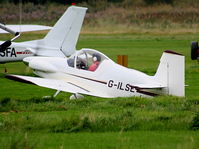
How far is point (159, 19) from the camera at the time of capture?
196 feet

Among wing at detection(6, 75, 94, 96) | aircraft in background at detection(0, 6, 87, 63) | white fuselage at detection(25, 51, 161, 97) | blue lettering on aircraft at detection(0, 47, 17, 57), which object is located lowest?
blue lettering on aircraft at detection(0, 47, 17, 57)

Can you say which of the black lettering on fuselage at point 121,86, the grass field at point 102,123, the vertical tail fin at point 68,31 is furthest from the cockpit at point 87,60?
the vertical tail fin at point 68,31

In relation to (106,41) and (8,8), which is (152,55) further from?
(8,8)

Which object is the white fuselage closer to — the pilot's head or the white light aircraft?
the white light aircraft

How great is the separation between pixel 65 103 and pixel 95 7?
49524 millimetres

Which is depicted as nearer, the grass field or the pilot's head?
the grass field

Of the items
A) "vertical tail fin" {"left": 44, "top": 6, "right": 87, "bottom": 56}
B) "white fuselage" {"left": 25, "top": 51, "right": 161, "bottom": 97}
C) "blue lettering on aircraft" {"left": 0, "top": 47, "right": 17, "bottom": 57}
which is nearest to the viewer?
"white fuselage" {"left": 25, "top": 51, "right": 161, "bottom": 97}

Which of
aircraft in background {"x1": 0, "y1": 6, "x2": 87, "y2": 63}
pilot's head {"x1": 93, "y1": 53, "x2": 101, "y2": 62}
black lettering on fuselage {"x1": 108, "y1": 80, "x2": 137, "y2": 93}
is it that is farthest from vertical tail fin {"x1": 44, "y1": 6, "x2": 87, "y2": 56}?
black lettering on fuselage {"x1": 108, "y1": 80, "x2": 137, "y2": 93}

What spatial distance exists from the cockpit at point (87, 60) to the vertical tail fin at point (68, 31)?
873 cm

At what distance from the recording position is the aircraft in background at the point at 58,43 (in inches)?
1049

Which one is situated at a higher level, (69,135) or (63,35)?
(69,135)

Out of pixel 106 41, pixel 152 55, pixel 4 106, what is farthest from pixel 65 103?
pixel 106 41

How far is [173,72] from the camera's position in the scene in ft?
51.1

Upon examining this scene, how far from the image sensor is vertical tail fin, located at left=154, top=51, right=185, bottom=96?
15523mm
